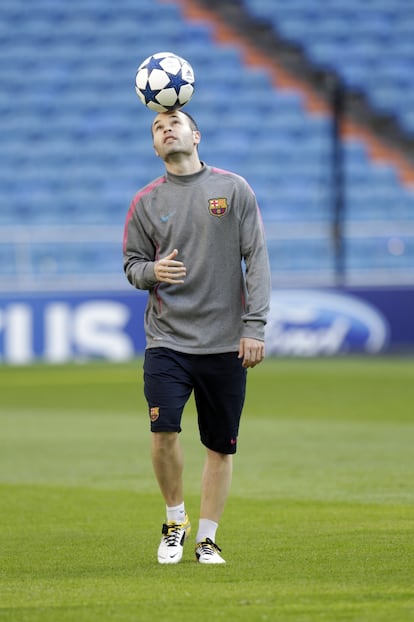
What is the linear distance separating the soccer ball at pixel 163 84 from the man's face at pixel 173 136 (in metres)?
0.12

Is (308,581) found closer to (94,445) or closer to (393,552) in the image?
(393,552)

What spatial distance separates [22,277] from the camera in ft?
71.0

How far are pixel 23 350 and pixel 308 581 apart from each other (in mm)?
15908

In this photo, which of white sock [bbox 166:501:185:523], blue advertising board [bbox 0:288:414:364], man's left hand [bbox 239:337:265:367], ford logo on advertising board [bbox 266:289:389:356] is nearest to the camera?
man's left hand [bbox 239:337:265:367]

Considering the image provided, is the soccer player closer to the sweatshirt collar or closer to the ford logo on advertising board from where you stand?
the sweatshirt collar

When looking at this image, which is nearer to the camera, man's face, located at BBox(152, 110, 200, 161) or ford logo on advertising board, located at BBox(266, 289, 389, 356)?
man's face, located at BBox(152, 110, 200, 161)

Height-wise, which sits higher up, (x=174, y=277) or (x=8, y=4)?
(x=8, y=4)

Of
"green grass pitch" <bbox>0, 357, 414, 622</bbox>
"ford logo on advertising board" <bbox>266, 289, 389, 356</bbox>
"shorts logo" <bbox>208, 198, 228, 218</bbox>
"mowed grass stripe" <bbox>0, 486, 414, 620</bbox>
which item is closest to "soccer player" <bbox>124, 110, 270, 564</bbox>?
"shorts logo" <bbox>208, 198, 228, 218</bbox>

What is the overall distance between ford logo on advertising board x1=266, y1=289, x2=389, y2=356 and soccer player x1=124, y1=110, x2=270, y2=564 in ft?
49.5

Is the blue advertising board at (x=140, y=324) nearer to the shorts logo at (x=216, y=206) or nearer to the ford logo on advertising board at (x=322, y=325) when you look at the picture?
the ford logo on advertising board at (x=322, y=325)

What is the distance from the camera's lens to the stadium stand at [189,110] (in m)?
25.5

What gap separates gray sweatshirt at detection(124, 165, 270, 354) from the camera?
6191mm

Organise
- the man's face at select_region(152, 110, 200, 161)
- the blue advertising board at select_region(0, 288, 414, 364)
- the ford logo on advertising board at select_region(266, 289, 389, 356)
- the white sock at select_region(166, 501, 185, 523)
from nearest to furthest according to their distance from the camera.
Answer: the man's face at select_region(152, 110, 200, 161) → the white sock at select_region(166, 501, 185, 523) → the blue advertising board at select_region(0, 288, 414, 364) → the ford logo on advertising board at select_region(266, 289, 389, 356)

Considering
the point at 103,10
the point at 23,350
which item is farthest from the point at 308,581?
the point at 103,10
